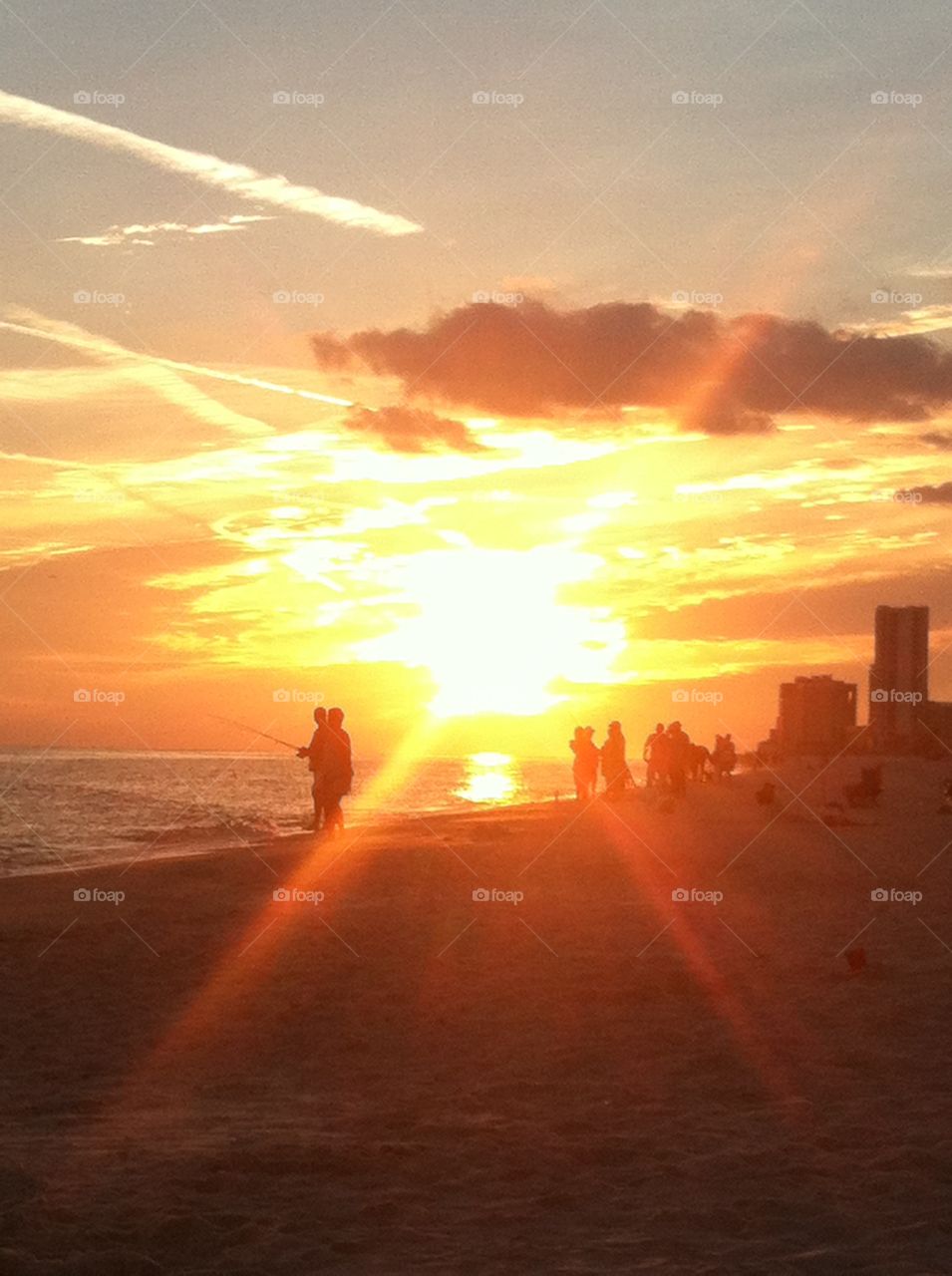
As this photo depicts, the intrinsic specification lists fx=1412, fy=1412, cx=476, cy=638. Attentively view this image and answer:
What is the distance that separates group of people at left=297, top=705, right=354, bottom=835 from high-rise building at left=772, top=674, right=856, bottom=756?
5468 centimetres

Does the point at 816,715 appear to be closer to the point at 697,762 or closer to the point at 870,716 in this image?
the point at 870,716

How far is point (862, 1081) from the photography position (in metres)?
9.02

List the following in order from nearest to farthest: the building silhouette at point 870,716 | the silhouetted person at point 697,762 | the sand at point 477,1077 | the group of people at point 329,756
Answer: the sand at point 477,1077
the group of people at point 329,756
the silhouetted person at point 697,762
the building silhouette at point 870,716

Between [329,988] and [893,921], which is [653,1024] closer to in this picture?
[329,988]

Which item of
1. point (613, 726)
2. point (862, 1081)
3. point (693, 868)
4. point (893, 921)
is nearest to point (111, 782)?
point (613, 726)

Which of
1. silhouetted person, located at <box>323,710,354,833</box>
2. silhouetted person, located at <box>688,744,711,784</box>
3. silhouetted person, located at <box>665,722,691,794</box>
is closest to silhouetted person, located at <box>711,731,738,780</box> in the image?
Answer: silhouetted person, located at <box>688,744,711,784</box>

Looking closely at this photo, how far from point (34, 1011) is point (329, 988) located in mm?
2435

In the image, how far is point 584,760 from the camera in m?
30.6

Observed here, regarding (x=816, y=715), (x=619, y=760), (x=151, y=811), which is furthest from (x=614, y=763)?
(x=816, y=715)

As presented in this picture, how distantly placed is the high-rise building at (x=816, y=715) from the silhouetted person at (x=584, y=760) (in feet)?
147

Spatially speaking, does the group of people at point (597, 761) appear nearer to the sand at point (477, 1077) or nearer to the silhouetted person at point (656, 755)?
the silhouetted person at point (656, 755)

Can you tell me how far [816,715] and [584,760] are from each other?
5012cm

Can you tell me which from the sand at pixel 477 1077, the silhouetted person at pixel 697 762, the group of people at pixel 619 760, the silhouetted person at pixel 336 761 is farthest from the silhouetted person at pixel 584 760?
the sand at pixel 477 1077

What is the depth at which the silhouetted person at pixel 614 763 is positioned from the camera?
30.6 meters
